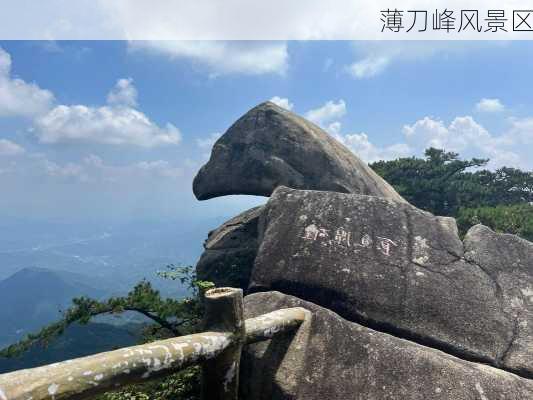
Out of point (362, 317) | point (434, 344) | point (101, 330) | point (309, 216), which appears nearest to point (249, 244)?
point (309, 216)

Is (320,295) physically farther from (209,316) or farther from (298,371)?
(209,316)

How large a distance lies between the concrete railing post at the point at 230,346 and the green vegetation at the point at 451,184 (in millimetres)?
22158

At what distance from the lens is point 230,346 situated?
18.5 ft

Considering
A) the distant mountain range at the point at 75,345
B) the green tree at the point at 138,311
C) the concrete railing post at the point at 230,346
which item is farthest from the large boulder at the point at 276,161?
the distant mountain range at the point at 75,345

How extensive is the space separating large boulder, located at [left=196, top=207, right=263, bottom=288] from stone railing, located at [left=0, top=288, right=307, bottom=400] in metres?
6.46

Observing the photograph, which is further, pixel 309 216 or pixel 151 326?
pixel 151 326

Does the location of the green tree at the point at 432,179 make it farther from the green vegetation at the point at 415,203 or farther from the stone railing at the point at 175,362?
the stone railing at the point at 175,362

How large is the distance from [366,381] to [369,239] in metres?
3.30

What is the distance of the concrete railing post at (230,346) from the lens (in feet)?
18.5

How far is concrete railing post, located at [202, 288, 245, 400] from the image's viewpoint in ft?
18.5

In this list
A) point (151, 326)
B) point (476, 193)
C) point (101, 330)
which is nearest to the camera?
point (151, 326)

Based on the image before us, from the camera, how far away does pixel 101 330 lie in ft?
348

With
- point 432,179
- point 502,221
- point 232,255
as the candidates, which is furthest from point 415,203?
point 232,255

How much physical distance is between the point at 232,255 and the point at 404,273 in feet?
23.6
